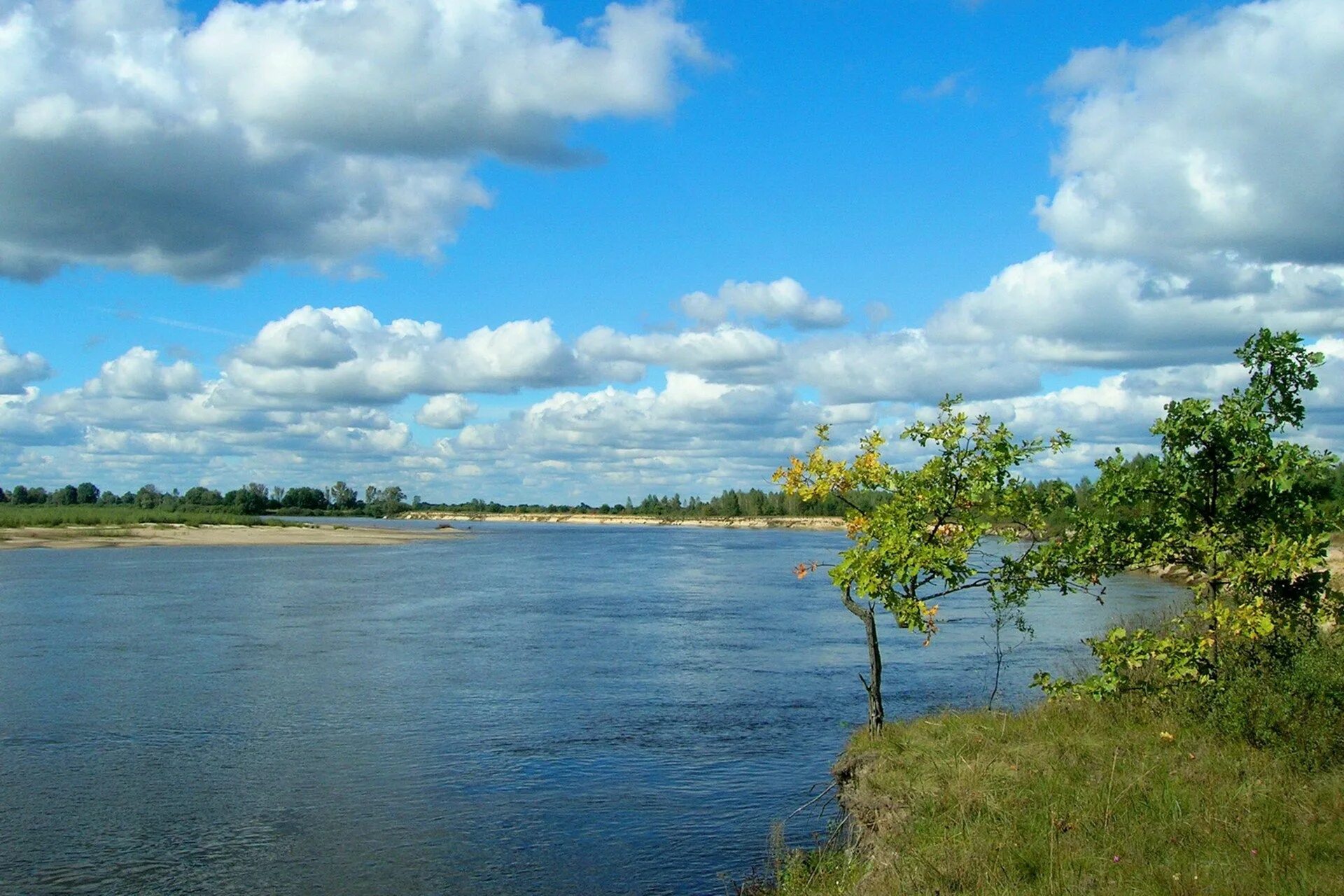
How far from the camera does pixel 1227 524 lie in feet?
47.9

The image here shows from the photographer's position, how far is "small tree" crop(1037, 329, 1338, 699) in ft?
45.4

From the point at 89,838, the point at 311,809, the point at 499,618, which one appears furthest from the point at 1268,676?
the point at 499,618

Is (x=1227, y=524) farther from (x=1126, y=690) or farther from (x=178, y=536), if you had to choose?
(x=178, y=536)

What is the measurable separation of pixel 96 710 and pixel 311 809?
10.1 metres

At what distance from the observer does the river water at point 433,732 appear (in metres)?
15.1

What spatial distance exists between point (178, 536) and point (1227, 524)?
113 metres

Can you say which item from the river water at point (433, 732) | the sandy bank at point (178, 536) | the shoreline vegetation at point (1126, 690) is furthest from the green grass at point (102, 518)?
the shoreline vegetation at point (1126, 690)

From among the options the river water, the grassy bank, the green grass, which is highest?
the green grass

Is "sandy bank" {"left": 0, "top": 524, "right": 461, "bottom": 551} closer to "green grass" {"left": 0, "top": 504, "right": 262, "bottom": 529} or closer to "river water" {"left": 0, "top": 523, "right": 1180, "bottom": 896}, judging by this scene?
"green grass" {"left": 0, "top": 504, "right": 262, "bottom": 529}

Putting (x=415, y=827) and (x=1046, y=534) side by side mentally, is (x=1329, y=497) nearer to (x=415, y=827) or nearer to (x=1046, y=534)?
(x=1046, y=534)

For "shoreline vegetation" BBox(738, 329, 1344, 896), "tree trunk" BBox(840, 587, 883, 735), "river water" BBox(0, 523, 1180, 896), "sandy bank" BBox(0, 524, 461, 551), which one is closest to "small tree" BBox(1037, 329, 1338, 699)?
"shoreline vegetation" BBox(738, 329, 1344, 896)

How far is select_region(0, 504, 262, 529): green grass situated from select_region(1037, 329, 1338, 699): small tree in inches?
4434

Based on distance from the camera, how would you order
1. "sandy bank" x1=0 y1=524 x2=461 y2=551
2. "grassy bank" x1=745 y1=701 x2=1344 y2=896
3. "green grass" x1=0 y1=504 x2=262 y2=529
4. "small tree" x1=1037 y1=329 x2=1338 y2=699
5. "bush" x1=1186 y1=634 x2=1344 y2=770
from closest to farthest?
"grassy bank" x1=745 y1=701 x2=1344 y2=896 → "bush" x1=1186 y1=634 x2=1344 y2=770 → "small tree" x1=1037 y1=329 x2=1338 y2=699 → "sandy bank" x1=0 y1=524 x2=461 y2=551 → "green grass" x1=0 y1=504 x2=262 y2=529

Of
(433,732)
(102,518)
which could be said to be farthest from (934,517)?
(102,518)
